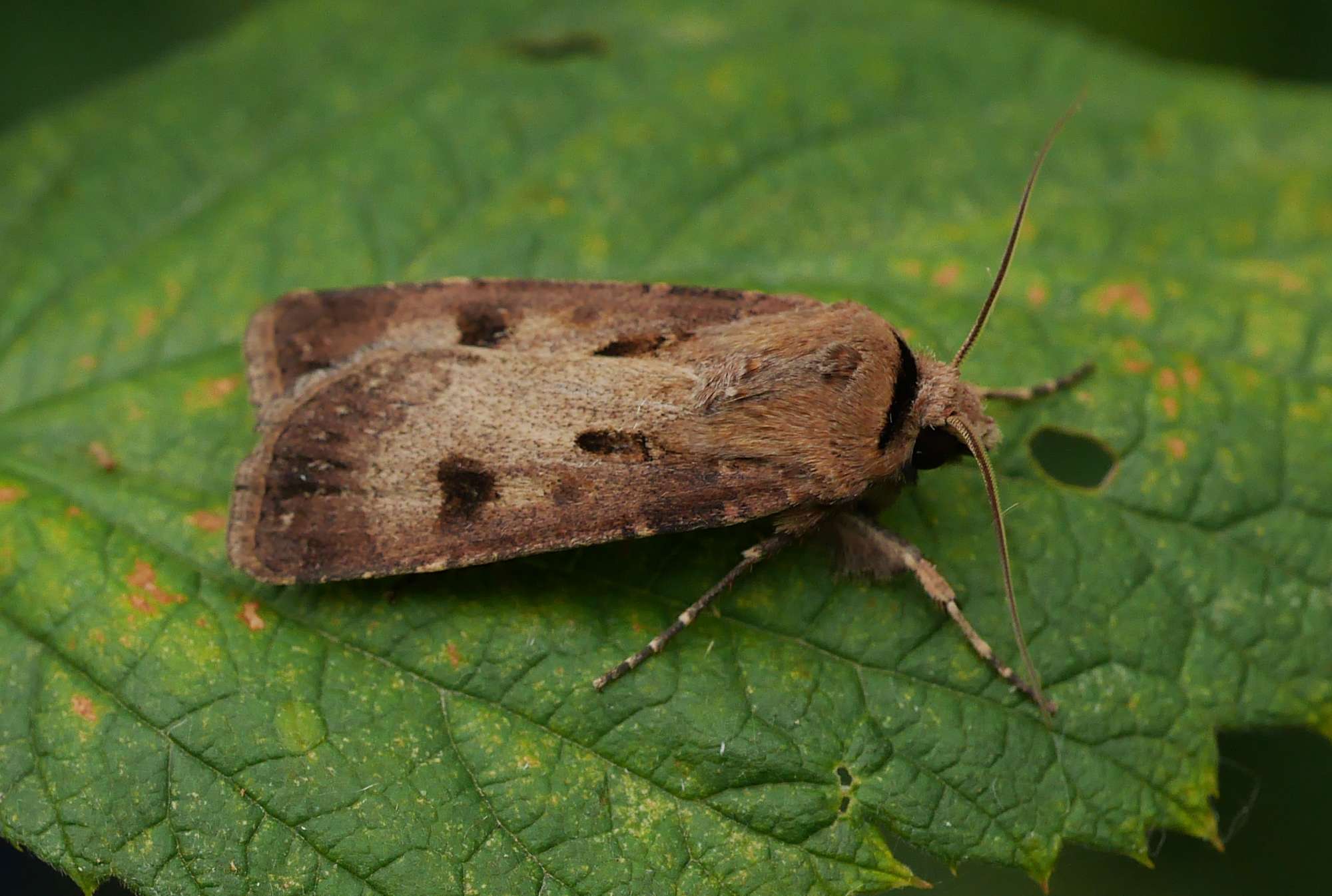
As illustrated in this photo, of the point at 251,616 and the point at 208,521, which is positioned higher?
the point at 208,521

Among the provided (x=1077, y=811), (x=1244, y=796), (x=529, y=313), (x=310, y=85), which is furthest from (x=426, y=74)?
(x=1244, y=796)

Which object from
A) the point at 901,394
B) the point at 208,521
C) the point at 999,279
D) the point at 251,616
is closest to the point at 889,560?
the point at 901,394

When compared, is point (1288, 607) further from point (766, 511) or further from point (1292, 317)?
point (766, 511)

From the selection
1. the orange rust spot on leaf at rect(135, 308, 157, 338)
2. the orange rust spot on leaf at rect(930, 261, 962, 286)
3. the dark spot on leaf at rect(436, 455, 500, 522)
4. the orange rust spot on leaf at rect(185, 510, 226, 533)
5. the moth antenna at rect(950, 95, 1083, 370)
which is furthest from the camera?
the orange rust spot on leaf at rect(930, 261, 962, 286)

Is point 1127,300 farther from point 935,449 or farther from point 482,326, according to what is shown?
point 482,326

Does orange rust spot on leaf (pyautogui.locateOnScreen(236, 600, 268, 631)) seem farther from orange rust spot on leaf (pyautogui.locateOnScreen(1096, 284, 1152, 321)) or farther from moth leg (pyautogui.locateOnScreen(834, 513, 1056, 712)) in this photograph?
orange rust spot on leaf (pyautogui.locateOnScreen(1096, 284, 1152, 321))

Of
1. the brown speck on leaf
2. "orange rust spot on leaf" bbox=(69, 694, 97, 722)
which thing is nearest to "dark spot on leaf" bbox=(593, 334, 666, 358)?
the brown speck on leaf

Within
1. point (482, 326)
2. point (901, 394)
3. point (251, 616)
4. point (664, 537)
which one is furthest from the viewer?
point (482, 326)

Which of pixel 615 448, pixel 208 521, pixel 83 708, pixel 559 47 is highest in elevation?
pixel 559 47
